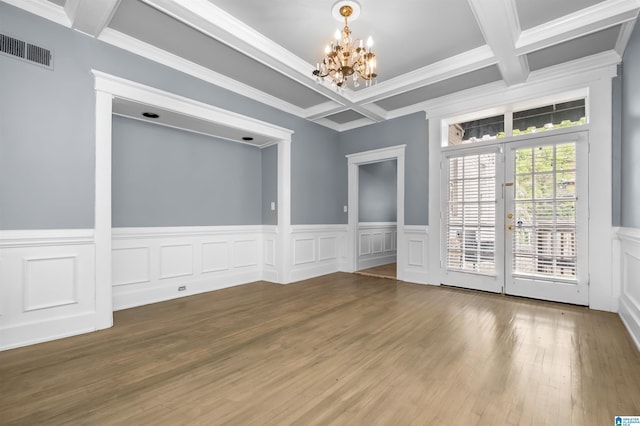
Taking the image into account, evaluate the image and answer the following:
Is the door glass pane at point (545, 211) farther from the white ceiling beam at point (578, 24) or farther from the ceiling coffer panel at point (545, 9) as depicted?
the ceiling coffer panel at point (545, 9)

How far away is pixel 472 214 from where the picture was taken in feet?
15.9

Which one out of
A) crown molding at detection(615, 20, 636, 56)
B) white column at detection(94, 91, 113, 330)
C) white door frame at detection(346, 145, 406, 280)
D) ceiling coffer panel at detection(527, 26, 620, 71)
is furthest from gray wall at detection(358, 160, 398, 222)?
white column at detection(94, 91, 113, 330)

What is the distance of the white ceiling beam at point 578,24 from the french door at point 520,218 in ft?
4.26

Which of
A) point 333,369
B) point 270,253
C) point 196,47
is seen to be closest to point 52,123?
point 196,47

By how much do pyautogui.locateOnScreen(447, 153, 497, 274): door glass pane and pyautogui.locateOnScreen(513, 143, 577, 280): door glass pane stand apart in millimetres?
331

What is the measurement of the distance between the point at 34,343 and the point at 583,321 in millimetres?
5526

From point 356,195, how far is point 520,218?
3.01 meters

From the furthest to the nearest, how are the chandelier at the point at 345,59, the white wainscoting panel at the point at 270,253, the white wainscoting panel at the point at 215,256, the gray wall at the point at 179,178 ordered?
the white wainscoting panel at the point at 270,253 < the white wainscoting panel at the point at 215,256 < the gray wall at the point at 179,178 < the chandelier at the point at 345,59

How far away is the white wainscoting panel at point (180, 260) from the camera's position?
398cm

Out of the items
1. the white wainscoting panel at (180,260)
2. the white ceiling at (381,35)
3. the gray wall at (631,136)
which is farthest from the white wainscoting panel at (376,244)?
the gray wall at (631,136)

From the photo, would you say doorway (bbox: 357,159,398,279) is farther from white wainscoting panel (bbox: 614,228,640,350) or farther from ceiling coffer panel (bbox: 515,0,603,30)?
ceiling coffer panel (bbox: 515,0,603,30)

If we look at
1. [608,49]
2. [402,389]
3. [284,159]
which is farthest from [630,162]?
[284,159]

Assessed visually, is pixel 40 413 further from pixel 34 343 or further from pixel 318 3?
pixel 318 3

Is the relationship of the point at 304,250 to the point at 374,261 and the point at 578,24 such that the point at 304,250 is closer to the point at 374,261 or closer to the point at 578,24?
the point at 374,261
